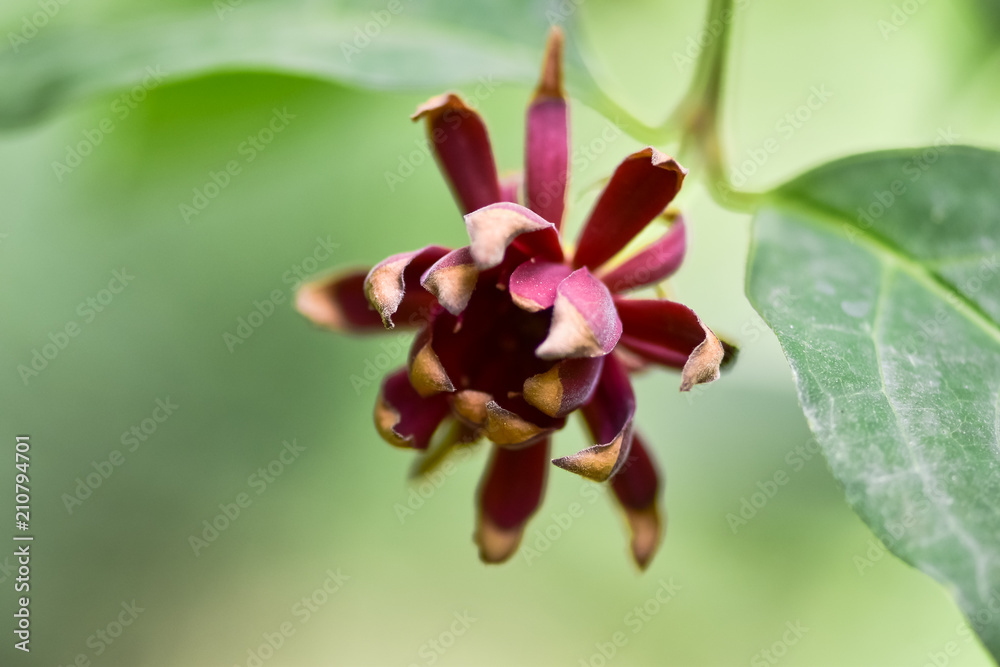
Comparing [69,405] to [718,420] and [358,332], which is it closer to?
[358,332]

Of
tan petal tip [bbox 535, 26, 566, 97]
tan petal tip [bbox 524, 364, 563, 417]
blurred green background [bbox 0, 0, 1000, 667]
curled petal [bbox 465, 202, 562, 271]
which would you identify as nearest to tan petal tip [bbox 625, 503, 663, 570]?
tan petal tip [bbox 524, 364, 563, 417]

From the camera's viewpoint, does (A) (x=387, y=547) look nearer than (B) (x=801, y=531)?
No

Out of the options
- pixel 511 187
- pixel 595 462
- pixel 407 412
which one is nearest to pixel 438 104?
pixel 511 187

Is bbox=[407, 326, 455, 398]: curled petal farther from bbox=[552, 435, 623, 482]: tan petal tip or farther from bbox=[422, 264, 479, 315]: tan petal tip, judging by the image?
bbox=[552, 435, 623, 482]: tan petal tip

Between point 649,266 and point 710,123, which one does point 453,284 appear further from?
point 710,123

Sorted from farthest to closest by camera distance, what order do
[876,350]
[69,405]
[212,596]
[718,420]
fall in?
1. [212,596]
2. [69,405]
3. [718,420]
4. [876,350]

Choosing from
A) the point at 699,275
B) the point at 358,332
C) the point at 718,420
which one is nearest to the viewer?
the point at 358,332

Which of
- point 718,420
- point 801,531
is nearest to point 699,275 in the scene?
point 718,420
